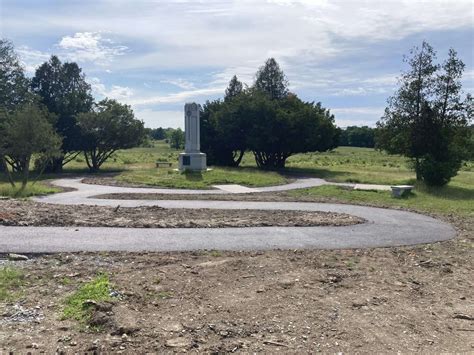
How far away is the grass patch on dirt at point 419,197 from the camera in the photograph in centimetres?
1553

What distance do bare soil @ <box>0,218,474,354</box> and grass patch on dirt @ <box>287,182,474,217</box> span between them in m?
7.92

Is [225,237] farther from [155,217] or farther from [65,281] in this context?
[65,281]

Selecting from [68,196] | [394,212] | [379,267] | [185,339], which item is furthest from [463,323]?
[68,196]

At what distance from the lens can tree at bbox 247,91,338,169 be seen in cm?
3550

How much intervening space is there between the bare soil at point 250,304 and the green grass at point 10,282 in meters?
0.14

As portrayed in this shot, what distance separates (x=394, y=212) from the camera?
13.9m

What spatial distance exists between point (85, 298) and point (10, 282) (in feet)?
4.15

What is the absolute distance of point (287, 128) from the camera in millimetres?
35438

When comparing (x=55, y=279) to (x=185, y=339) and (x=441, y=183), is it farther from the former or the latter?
(x=441, y=183)

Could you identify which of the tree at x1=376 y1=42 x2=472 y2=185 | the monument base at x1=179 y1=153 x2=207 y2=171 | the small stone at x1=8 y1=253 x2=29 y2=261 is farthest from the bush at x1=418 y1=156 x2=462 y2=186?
the small stone at x1=8 y1=253 x2=29 y2=261

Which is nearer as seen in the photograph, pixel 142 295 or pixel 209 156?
pixel 142 295

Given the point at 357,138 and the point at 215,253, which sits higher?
the point at 357,138

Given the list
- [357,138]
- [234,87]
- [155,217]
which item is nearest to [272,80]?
[234,87]

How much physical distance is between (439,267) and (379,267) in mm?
972
